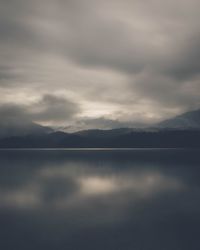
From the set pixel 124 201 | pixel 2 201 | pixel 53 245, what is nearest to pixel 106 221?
pixel 53 245

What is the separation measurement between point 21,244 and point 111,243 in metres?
7.26

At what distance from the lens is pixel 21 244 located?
21453 mm

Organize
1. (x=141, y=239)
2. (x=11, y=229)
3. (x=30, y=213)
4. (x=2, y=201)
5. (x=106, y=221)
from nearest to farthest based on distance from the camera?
(x=141, y=239) < (x=11, y=229) < (x=106, y=221) < (x=30, y=213) < (x=2, y=201)

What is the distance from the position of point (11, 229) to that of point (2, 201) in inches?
590

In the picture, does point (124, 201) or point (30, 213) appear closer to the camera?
point (30, 213)

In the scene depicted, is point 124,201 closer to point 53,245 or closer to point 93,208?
point 93,208

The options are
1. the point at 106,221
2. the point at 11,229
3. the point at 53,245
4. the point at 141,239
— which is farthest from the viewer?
the point at 106,221

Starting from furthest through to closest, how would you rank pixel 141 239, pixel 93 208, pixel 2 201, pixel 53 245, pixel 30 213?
pixel 2 201 → pixel 93 208 → pixel 30 213 → pixel 141 239 → pixel 53 245

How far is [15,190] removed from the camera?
48562mm

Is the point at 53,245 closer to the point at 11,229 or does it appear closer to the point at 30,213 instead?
the point at 11,229

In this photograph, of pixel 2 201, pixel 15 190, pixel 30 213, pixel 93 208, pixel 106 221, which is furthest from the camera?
pixel 15 190

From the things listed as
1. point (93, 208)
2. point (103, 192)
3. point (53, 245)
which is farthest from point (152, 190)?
point (53, 245)

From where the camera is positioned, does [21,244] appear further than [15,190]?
No

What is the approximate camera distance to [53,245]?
68.4ft
